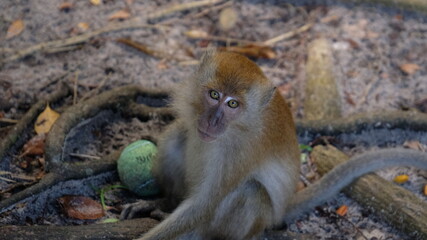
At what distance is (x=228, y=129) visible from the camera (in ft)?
13.7

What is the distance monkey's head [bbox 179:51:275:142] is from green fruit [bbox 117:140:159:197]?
865 mm

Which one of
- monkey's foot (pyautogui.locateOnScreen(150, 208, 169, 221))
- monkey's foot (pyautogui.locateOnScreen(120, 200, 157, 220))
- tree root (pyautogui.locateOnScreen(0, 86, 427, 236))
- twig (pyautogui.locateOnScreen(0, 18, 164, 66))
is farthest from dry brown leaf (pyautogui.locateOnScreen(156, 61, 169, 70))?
monkey's foot (pyautogui.locateOnScreen(150, 208, 169, 221))

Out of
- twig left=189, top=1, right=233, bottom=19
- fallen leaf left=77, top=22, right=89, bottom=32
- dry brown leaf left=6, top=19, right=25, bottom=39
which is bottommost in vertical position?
twig left=189, top=1, right=233, bottom=19

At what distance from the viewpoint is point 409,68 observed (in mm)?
6879

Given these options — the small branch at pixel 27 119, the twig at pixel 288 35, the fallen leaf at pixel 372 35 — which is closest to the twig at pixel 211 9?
the twig at pixel 288 35

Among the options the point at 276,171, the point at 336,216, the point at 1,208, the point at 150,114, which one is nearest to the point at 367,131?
the point at 336,216

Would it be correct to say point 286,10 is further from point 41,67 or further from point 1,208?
point 1,208

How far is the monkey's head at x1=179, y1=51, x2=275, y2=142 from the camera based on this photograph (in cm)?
400

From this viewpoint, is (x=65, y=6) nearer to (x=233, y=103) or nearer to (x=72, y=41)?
(x=72, y=41)

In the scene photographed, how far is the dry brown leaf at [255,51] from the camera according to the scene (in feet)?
22.7

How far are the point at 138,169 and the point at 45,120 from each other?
1.19 metres

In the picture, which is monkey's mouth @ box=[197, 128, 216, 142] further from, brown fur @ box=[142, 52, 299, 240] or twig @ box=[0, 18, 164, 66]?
twig @ box=[0, 18, 164, 66]

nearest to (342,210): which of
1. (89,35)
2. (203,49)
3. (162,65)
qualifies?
(162,65)

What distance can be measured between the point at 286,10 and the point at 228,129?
4095mm
